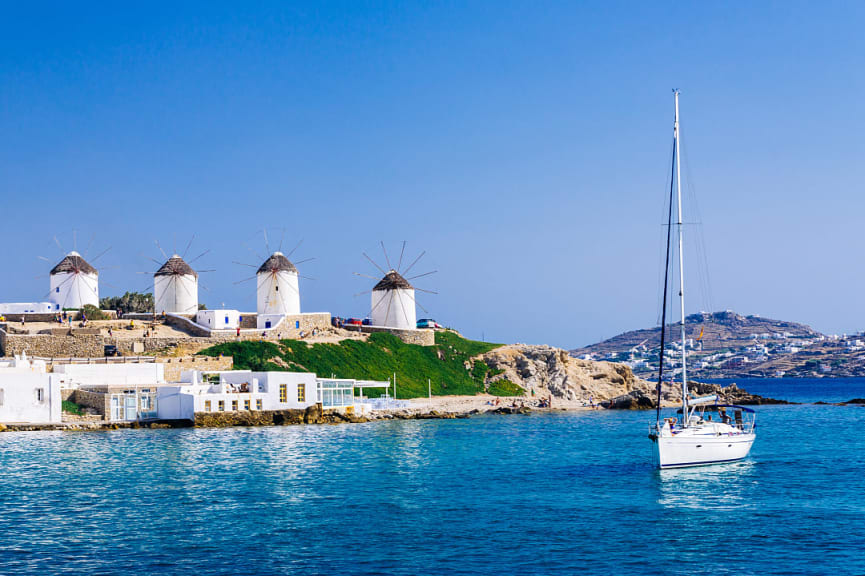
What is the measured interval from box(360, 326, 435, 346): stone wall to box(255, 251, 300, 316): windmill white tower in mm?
7454

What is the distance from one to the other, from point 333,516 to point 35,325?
5416cm

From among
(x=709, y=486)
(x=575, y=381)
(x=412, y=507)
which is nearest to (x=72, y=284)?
(x=575, y=381)

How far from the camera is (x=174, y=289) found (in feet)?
281

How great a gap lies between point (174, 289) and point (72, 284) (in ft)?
30.8

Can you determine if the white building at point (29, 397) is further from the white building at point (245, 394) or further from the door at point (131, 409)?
the white building at point (245, 394)

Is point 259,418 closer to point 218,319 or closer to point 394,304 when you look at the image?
point 218,319

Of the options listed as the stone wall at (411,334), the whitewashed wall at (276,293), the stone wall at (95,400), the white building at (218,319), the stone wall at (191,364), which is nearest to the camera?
the stone wall at (95,400)

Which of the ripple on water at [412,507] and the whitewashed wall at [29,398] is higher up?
the whitewashed wall at [29,398]

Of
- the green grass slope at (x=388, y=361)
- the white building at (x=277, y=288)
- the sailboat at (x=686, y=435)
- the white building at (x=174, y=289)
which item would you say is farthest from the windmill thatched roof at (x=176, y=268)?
the sailboat at (x=686, y=435)

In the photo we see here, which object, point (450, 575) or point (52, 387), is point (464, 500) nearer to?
point (450, 575)

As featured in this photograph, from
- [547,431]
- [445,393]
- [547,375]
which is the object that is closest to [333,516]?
[547,431]

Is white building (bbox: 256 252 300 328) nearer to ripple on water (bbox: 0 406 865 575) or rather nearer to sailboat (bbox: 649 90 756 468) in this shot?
ripple on water (bbox: 0 406 865 575)

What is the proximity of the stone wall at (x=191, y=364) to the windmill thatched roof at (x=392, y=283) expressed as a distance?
2526 cm

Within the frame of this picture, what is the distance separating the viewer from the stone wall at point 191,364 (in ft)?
206
